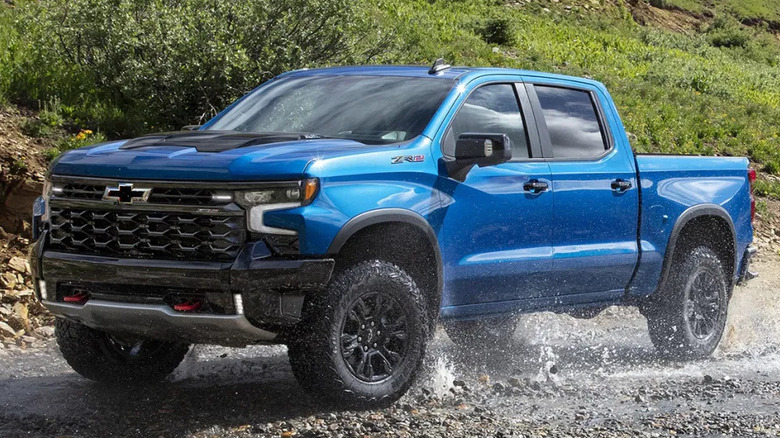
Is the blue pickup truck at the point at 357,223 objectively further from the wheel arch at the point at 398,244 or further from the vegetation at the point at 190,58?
the vegetation at the point at 190,58

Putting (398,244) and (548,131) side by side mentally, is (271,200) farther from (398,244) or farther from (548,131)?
(548,131)

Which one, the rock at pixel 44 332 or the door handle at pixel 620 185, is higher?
the door handle at pixel 620 185

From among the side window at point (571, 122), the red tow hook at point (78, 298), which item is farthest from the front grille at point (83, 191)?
the side window at point (571, 122)

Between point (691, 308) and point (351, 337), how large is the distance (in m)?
3.37

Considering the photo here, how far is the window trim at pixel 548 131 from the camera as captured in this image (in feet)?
21.2

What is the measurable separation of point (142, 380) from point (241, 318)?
5.30ft

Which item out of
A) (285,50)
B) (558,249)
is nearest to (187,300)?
(558,249)

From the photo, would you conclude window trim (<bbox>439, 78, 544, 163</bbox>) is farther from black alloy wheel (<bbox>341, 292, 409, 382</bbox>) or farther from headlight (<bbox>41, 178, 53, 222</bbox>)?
headlight (<bbox>41, 178, 53, 222</bbox>)

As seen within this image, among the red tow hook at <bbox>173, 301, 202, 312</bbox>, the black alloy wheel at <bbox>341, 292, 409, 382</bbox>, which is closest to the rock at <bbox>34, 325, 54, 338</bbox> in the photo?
the red tow hook at <bbox>173, 301, 202, 312</bbox>

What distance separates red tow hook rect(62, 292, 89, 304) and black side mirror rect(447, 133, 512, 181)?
6.36 feet

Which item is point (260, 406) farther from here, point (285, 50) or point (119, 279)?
point (285, 50)

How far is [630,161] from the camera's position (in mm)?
7031

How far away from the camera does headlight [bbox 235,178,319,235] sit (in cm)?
491

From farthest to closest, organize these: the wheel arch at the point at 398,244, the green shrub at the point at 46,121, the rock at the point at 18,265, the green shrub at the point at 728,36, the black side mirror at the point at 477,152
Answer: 1. the green shrub at the point at 728,36
2. the green shrub at the point at 46,121
3. the rock at the point at 18,265
4. the black side mirror at the point at 477,152
5. the wheel arch at the point at 398,244
